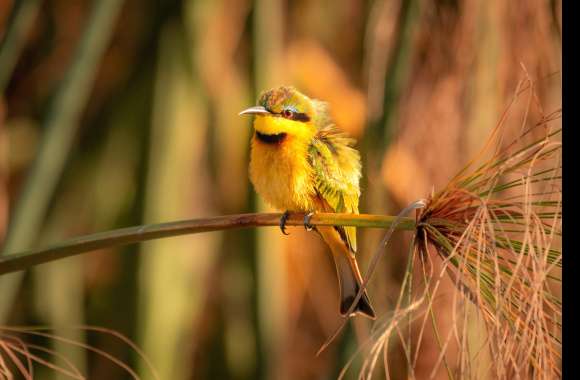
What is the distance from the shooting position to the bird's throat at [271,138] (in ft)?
5.76

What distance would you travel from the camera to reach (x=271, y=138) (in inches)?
70.2

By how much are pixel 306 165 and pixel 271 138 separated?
0.31 ft

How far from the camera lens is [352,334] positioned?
187 cm

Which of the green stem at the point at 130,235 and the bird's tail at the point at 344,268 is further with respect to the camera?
the bird's tail at the point at 344,268

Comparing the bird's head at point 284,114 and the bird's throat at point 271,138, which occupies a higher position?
the bird's head at point 284,114

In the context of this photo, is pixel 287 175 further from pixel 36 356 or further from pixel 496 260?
pixel 496 260

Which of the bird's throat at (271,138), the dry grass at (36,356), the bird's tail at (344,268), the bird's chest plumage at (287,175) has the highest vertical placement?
the bird's throat at (271,138)

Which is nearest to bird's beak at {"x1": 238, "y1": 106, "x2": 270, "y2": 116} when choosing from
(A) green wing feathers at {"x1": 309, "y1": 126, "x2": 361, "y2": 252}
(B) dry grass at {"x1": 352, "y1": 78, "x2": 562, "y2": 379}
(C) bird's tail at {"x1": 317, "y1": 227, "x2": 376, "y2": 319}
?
(A) green wing feathers at {"x1": 309, "y1": 126, "x2": 361, "y2": 252}

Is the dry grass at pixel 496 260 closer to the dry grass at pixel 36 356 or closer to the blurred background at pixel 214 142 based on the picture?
the dry grass at pixel 36 356

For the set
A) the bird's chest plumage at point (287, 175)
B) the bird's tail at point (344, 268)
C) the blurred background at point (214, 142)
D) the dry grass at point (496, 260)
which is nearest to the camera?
the dry grass at point (496, 260)

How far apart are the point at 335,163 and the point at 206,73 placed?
876 millimetres

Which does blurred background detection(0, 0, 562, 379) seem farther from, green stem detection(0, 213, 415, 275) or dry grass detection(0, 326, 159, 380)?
green stem detection(0, 213, 415, 275)

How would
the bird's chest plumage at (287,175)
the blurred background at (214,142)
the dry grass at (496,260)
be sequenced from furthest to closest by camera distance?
the blurred background at (214,142) < the bird's chest plumage at (287,175) < the dry grass at (496,260)

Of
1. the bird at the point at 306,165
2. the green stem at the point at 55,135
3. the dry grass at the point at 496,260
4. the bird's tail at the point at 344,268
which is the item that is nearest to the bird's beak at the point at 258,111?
the bird at the point at 306,165
